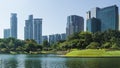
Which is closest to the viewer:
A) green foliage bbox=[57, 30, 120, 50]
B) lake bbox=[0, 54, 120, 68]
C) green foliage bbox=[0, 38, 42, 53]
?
lake bbox=[0, 54, 120, 68]

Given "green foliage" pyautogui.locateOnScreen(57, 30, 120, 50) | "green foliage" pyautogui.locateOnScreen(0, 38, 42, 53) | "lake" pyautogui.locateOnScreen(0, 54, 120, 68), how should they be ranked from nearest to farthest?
"lake" pyautogui.locateOnScreen(0, 54, 120, 68), "green foliage" pyautogui.locateOnScreen(57, 30, 120, 50), "green foliage" pyautogui.locateOnScreen(0, 38, 42, 53)

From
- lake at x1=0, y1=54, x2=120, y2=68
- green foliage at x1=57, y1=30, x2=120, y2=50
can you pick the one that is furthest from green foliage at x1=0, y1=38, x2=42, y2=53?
lake at x1=0, y1=54, x2=120, y2=68

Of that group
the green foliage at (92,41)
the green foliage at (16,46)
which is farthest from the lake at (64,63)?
the green foliage at (16,46)

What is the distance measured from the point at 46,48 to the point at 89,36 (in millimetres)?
43875

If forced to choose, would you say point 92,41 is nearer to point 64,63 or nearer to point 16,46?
point 16,46

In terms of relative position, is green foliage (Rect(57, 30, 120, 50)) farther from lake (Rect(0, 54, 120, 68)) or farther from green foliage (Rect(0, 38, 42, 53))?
lake (Rect(0, 54, 120, 68))

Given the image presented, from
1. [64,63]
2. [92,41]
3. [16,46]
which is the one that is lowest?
[64,63]

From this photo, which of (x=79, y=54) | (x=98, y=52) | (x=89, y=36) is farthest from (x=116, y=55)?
(x=89, y=36)

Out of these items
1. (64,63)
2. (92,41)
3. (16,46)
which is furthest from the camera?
(16,46)

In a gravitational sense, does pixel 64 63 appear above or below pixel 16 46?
below

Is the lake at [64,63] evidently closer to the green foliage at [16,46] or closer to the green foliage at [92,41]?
the green foliage at [92,41]

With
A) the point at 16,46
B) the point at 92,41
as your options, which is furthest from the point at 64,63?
the point at 16,46

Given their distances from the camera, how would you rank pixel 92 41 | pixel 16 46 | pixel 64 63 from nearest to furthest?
pixel 64 63
pixel 92 41
pixel 16 46

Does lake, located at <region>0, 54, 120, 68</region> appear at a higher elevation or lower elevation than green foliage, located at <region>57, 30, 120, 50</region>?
lower
